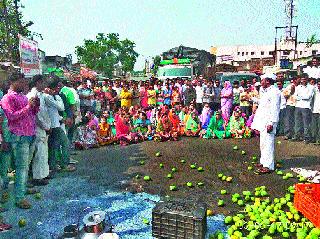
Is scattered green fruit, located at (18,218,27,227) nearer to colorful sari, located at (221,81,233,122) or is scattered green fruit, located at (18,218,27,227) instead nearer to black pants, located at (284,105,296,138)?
black pants, located at (284,105,296,138)

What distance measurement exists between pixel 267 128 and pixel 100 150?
528 centimetres

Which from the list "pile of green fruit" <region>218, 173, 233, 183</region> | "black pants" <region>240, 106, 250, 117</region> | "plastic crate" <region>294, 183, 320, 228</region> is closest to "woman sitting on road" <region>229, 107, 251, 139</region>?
"black pants" <region>240, 106, 250, 117</region>

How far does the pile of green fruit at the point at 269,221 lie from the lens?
4.44 metres

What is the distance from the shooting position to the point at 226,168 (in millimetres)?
7688

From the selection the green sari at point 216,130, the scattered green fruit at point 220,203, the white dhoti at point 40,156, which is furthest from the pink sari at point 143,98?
the scattered green fruit at point 220,203

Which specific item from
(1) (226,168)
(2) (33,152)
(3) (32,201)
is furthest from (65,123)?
(1) (226,168)

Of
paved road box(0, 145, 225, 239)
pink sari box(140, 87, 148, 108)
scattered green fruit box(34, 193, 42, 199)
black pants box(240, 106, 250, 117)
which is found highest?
pink sari box(140, 87, 148, 108)

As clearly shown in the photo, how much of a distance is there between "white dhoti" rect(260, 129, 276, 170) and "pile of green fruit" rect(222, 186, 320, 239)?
1.60 metres

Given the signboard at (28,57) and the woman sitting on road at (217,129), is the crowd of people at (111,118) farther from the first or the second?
the signboard at (28,57)

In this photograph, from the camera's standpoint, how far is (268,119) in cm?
710

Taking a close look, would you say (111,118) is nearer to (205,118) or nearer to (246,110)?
(205,118)

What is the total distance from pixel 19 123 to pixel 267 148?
5.28m

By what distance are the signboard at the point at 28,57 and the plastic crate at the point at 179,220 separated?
1079cm

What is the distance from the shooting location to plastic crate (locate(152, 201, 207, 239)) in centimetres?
392
